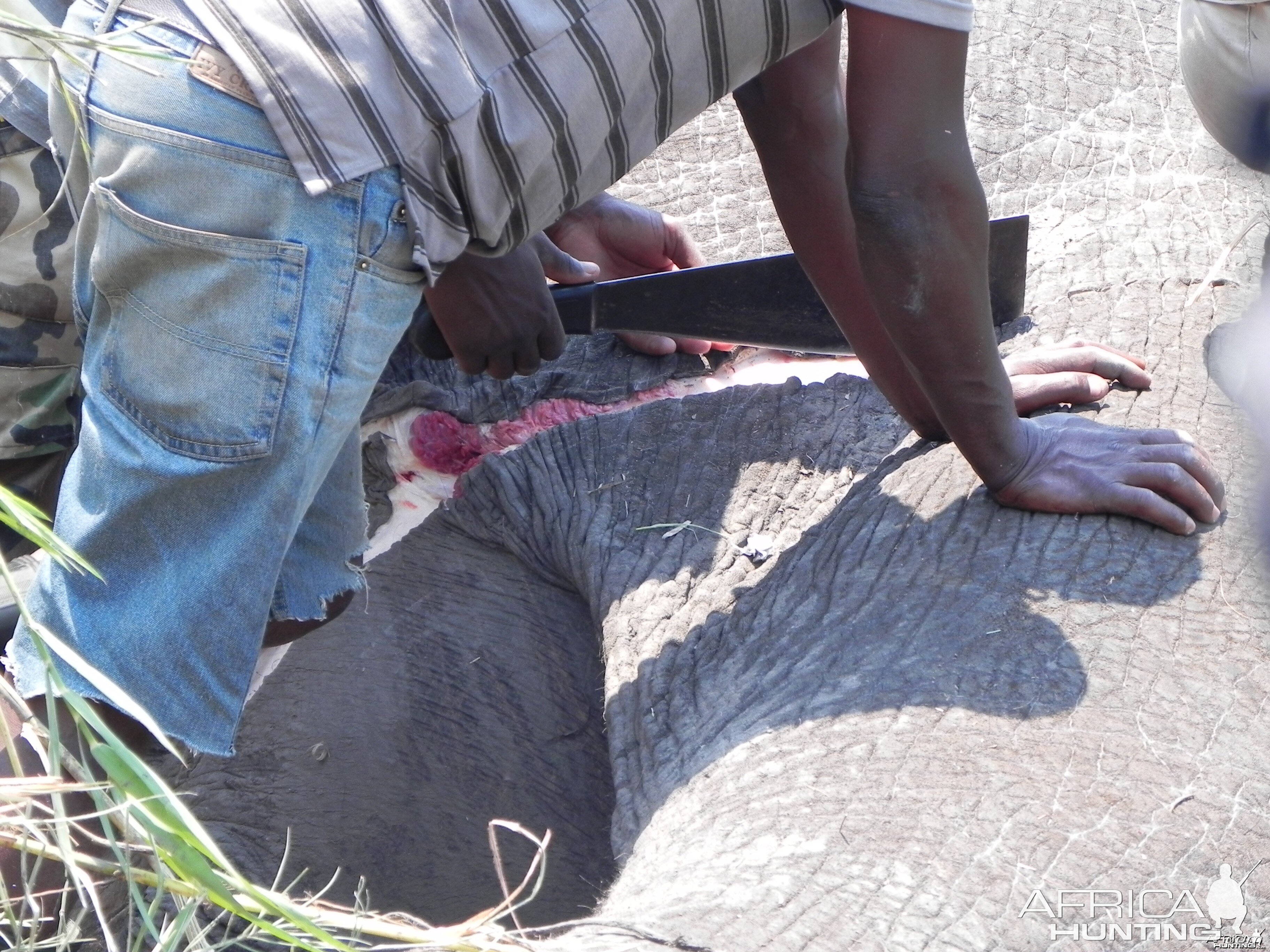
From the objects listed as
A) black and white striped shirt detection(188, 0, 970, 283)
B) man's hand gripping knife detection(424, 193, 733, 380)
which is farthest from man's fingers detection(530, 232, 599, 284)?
black and white striped shirt detection(188, 0, 970, 283)

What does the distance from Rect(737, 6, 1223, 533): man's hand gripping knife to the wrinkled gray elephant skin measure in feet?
0.19

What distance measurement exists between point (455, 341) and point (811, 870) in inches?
35.7

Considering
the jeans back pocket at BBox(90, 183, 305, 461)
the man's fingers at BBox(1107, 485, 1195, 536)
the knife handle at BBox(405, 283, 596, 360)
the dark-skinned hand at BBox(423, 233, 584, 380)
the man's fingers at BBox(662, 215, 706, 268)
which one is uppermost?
the jeans back pocket at BBox(90, 183, 305, 461)

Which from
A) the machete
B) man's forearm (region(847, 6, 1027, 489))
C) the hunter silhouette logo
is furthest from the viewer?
the machete

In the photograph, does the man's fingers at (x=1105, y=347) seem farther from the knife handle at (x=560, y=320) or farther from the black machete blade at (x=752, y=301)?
the knife handle at (x=560, y=320)

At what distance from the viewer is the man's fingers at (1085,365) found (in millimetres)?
1746

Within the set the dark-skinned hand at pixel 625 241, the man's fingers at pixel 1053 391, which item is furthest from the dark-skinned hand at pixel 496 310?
the man's fingers at pixel 1053 391

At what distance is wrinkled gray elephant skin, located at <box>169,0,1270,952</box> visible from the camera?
1063mm

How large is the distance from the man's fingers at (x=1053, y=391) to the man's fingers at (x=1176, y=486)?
229mm

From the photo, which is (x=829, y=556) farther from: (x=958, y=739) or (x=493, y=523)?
(x=493, y=523)

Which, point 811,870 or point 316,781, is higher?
point 811,870

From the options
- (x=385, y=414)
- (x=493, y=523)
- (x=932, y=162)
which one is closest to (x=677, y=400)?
(x=493, y=523)

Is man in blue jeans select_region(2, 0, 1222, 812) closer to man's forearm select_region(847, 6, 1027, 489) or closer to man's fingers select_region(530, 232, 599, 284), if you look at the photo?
man's forearm select_region(847, 6, 1027, 489)

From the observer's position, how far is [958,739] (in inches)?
46.6
